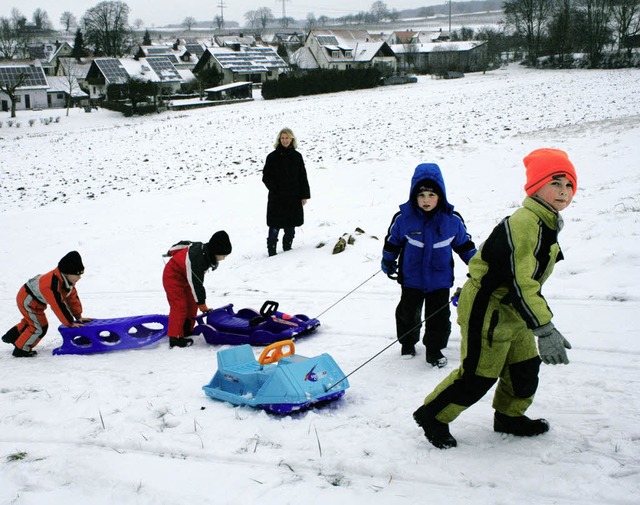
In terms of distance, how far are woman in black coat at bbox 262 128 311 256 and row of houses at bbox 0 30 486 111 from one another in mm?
51273

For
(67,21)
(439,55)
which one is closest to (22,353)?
(439,55)

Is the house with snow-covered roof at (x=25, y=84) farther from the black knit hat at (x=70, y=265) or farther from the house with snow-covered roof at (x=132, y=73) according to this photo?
the black knit hat at (x=70, y=265)

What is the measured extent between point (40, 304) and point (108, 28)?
316 feet

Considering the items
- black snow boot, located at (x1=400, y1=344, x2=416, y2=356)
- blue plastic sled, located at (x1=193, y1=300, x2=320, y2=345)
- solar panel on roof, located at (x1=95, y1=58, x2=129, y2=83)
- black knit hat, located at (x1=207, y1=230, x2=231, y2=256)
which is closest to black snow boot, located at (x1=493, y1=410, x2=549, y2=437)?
black snow boot, located at (x1=400, y1=344, x2=416, y2=356)

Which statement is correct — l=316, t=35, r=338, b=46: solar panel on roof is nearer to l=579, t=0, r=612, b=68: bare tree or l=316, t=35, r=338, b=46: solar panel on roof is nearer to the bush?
the bush

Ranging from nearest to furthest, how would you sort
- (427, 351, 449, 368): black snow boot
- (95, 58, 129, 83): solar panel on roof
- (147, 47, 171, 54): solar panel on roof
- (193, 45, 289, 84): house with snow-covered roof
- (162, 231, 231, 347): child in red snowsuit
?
(427, 351, 449, 368): black snow boot, (162, 231, 231, 347): child in red snowsuit, (95, 58, 129, 83): solar panel on roof, (193, 45, 289, 84): house with snow-covered roof, (147, 47, 171, 54): solar panel on roof

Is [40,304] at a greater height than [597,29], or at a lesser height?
lesser

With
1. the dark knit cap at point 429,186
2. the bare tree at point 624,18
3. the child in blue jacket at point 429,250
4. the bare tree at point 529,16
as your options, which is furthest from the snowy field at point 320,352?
the bare tree at point 529,16

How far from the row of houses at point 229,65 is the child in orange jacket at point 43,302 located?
53.6m

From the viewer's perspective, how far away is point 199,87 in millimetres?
59375

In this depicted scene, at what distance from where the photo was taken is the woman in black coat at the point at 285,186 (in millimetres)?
9273

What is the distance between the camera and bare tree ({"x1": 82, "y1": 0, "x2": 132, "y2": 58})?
3465 inches

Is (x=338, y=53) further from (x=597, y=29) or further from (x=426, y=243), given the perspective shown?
(x=426, y=243)

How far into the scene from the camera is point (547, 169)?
3.10 meters
